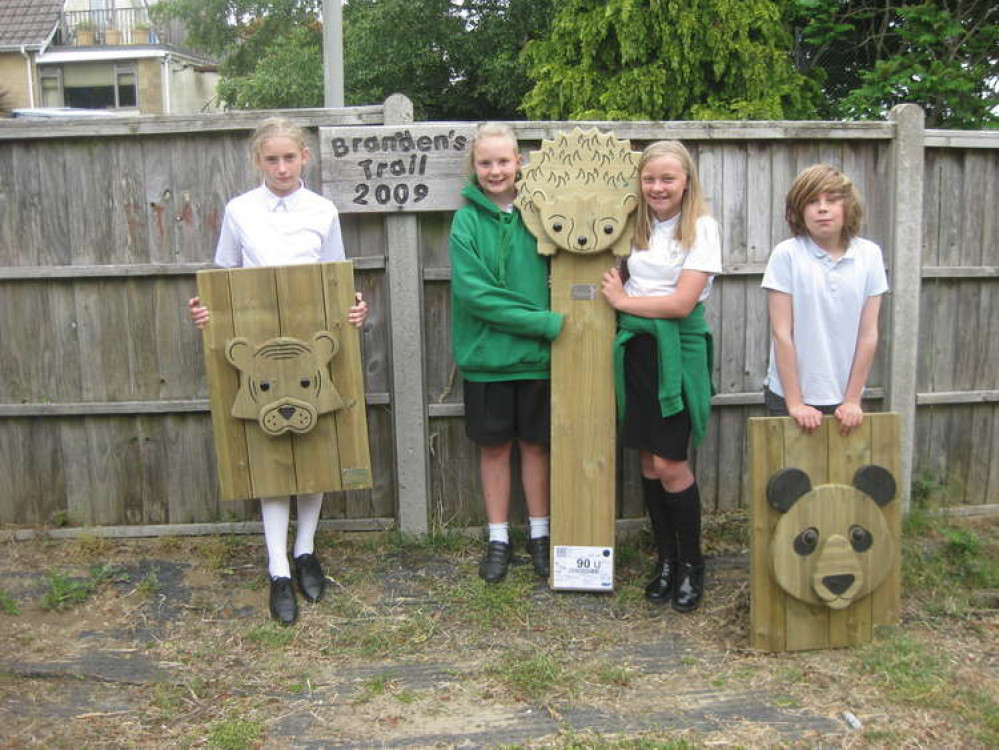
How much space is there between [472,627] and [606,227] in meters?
1.63

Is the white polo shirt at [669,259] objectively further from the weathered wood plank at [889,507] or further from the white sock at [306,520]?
the white sock at [306,520]

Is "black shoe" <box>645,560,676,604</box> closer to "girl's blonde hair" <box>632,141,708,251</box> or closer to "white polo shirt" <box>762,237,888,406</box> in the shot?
"white polo shirt" <box>762,237,888,406</box>

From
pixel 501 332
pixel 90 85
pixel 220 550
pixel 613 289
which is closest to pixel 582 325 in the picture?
pixel 613 289

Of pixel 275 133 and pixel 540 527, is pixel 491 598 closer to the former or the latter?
pixel 540 527

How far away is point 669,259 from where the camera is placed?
3453 mm

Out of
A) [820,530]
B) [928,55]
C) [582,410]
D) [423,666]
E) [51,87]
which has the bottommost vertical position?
[423,666]

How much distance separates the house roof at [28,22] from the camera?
27.1 meters

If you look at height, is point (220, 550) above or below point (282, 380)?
below

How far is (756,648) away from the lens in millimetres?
3240

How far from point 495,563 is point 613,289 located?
1.28 meters

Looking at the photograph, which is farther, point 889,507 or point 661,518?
point 661,518

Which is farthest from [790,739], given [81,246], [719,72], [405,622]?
[719,72]

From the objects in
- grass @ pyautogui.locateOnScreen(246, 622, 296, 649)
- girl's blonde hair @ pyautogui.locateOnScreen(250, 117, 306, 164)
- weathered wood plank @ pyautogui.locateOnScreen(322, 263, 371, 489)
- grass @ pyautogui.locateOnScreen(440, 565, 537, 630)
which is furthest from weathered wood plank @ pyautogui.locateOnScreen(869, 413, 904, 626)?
girl's blonde hair @ pyautogui.locateOnScreen(250, 117, 306, 164)

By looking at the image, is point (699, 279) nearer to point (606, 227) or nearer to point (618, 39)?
point (606, 227)
